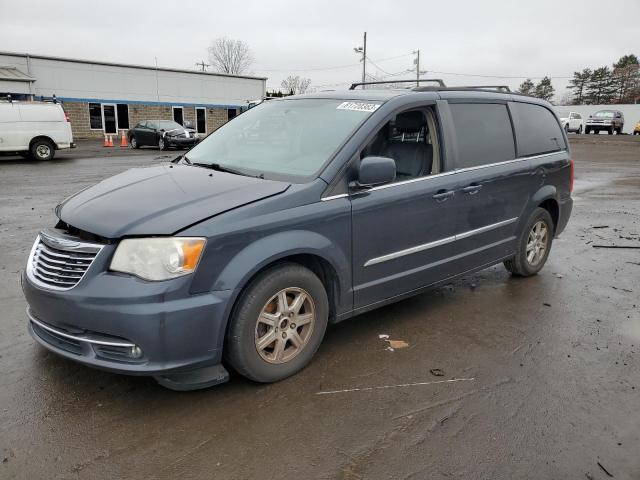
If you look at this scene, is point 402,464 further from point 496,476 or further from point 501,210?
point 501,210

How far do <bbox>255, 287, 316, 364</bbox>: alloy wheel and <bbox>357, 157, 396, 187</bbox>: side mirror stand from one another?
0.85m

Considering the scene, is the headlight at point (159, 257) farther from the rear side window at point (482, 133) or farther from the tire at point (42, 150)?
the tire at point (42, 150)

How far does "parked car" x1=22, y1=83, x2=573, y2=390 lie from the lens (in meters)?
2.81

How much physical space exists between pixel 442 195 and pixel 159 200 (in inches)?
86.2

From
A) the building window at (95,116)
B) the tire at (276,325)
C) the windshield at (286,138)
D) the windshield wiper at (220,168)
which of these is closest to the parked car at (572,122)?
the building window at (95,116)

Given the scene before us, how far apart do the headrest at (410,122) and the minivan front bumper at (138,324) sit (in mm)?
2110

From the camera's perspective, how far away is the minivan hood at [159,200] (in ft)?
9.52

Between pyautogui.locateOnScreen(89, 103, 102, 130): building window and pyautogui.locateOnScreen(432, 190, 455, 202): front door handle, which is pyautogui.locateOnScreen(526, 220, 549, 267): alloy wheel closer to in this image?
pyautogui.locateOnScreen(432, 190, 455, 202): front door handle

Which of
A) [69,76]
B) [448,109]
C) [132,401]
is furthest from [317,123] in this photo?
[69,76]

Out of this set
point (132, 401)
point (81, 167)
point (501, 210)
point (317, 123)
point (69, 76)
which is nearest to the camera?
point (132, 401)

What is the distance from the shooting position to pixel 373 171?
3.46 metres

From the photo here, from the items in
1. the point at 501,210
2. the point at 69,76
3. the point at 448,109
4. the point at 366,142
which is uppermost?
the point at 69,76

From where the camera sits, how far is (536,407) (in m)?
3.12

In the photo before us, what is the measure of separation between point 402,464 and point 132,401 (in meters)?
1.61
